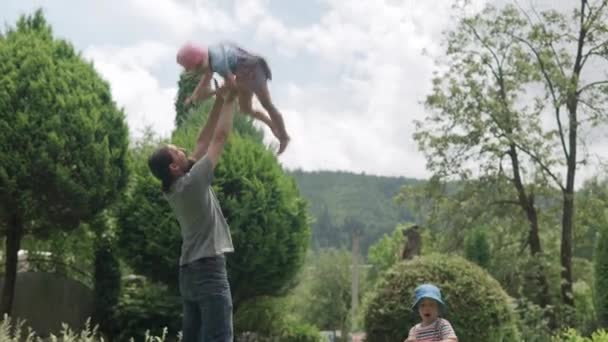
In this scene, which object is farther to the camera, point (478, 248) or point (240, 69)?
point (478, 248)

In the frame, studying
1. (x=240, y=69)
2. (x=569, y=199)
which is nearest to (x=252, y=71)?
(x=240, y=69)

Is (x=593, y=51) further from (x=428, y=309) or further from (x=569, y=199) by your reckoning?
(x=428, y=309)

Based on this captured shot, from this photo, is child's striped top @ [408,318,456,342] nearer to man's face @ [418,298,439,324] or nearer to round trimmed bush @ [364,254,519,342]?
man's face @ [418,298,439,324]

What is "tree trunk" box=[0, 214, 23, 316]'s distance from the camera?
13.2 m

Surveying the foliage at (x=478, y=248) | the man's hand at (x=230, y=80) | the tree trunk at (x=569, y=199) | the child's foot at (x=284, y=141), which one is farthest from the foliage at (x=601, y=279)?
the man's hand at (x=230, y=80)

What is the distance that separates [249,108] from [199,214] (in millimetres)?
630

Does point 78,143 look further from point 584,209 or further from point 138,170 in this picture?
point 584,209

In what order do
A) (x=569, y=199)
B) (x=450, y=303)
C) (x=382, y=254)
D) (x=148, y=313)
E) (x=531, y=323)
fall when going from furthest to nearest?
(x=382, y=254) → (x=569, y=199) → (x=531, y=323) → (x=148, y=313) → (x=450, y=303)

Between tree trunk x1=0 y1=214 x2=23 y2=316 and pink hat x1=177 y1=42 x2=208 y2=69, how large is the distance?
9735mm

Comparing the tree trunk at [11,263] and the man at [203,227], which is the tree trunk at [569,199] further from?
the man at [203,227]

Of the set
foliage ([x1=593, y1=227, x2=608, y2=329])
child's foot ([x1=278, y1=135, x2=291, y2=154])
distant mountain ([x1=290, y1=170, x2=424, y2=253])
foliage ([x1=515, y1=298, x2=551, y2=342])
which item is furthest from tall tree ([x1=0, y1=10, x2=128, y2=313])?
distant mountain ([x1=290, y1=170, x2=424, y2=253])

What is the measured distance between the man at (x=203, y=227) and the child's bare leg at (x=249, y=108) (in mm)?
62

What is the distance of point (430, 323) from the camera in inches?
226

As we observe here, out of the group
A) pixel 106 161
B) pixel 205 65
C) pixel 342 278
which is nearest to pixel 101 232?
pixel 106 161
